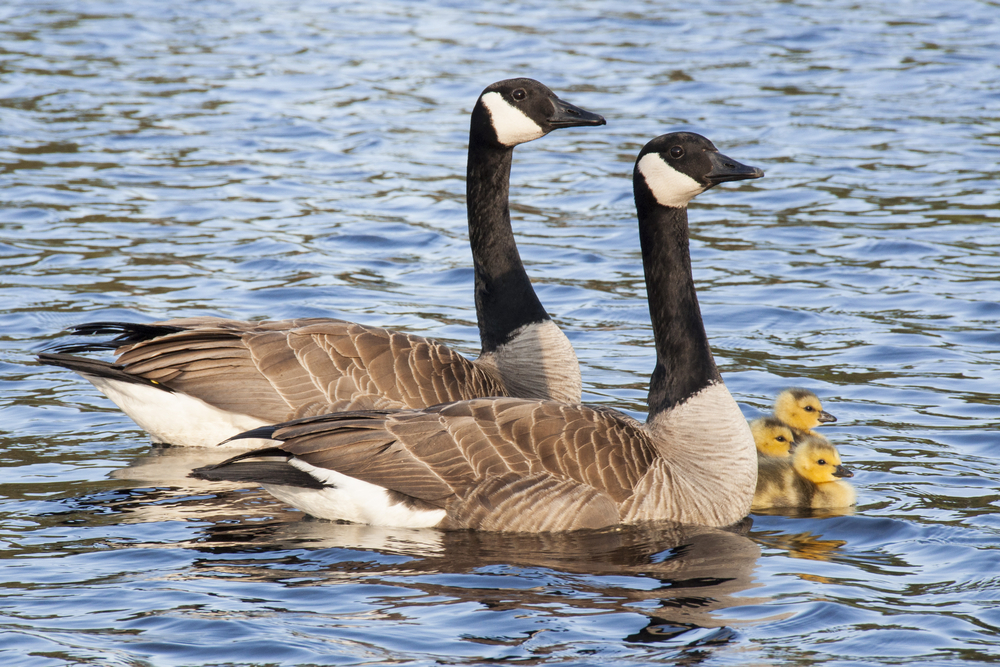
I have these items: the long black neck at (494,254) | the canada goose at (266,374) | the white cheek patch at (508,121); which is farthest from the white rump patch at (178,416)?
the white cheek patch at (508,121)

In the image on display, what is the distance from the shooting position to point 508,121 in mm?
9500

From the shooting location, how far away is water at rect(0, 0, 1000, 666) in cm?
629

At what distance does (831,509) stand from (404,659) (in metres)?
3.39

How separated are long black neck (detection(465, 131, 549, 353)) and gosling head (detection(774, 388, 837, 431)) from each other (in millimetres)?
1841

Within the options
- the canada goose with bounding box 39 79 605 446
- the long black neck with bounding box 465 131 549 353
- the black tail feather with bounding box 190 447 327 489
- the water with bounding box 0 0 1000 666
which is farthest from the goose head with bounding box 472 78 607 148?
the black tail feather with bounding box 190 447 327 489

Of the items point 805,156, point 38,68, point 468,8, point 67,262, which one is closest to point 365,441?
point 67,262

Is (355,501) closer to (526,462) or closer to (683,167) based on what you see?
(526,462)

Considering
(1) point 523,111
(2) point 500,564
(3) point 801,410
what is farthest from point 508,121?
(2) point 500,564

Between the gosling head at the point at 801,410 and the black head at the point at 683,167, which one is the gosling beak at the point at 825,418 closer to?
the gosling head at the point at 801,410

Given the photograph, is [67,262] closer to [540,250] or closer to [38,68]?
[540,250]

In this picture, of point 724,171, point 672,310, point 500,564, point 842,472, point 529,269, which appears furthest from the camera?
point 529,269

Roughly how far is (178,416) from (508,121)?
3188mm

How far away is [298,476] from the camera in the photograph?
736cm

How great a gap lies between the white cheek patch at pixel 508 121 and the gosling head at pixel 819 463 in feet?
9.99
